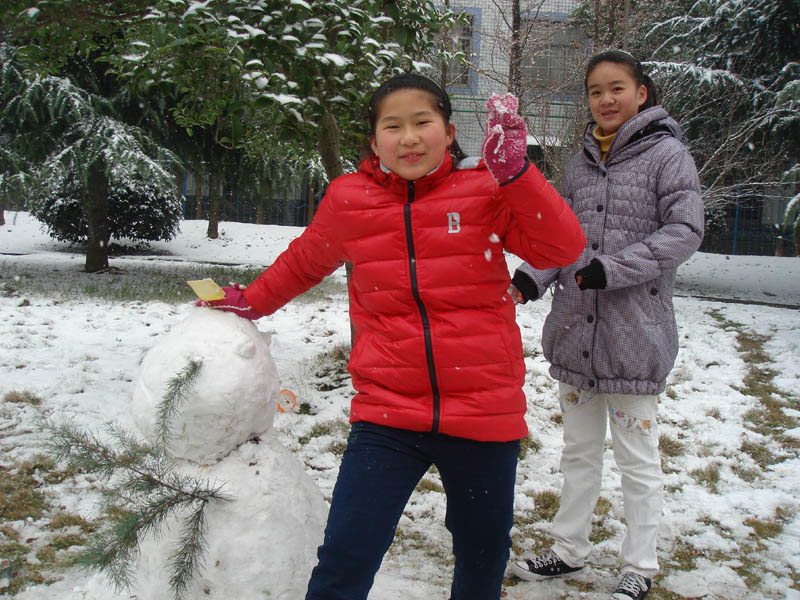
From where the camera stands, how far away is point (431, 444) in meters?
1.78

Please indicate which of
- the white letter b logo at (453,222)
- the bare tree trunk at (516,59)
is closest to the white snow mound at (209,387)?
the white letter b logo at (453,222)

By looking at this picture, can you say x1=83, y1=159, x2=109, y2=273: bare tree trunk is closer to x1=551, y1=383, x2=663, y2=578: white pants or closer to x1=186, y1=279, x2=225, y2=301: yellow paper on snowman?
x1=186, y1=279, x2=225, y2=301: yellow paper on snowman

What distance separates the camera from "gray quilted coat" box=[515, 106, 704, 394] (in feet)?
7.22

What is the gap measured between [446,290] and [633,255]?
2.54 feet

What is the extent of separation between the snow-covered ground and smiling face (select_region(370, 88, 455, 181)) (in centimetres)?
131

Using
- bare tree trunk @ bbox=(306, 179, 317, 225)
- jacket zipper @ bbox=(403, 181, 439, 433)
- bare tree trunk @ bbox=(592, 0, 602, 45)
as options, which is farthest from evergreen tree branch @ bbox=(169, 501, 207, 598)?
bare tree trunk @ bbox=(306, 179, 317, 225)

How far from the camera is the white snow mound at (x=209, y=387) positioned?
6.20 ft

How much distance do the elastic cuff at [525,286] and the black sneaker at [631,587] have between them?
1105 millimetres

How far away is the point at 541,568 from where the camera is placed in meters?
2.53

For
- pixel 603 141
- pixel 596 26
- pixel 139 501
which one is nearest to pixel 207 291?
pixel 139 501

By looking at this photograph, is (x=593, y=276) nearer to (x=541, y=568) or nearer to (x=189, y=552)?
(x=541, y=568)

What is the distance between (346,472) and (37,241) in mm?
14349

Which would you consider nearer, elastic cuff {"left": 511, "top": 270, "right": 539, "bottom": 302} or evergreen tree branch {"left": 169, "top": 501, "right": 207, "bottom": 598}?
A: evergreen tree branch {"left": 169, "top": 501, "right": 207, "bottom": 598}

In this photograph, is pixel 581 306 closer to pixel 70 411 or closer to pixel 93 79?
pixel 70 411
